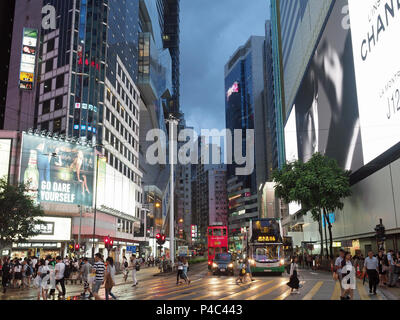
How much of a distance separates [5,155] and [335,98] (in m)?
39.2

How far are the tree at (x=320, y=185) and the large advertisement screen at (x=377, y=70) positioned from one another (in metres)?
5.08

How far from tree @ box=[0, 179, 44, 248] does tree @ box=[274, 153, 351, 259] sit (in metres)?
26.0

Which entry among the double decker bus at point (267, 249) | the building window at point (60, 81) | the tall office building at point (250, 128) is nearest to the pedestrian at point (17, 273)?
the double decker bus at point (267, 249)

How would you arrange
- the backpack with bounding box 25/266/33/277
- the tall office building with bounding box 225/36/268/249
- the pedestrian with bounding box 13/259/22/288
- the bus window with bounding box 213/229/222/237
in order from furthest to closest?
the tall office building with bounding box 225/36/268/249 → the bus window with bounding box 213/229/222/237 → the backpack with bounding box 25/266/33/277 → the pedestrian with bounding box 13/259/22/288

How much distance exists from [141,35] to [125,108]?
36558 millimetres

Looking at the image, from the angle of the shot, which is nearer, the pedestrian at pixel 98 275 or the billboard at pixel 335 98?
the pedestrian at pixel 98 275

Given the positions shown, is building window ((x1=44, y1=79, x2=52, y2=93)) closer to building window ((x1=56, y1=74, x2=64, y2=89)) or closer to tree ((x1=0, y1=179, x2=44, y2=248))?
building window ((x1=56, y1=74, x2=64, y2=89))

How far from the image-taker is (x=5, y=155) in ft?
159

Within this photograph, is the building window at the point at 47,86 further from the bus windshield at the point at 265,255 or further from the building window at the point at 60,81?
the bus windshield at the point at 265,255

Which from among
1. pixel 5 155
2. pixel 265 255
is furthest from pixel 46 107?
pixel 265 255

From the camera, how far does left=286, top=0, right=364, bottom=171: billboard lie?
40.4 metres

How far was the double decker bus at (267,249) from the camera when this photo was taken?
107 feet

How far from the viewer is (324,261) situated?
135 ft

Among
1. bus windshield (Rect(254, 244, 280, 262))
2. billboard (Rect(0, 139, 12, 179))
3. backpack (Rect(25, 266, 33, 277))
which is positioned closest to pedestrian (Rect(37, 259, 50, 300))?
backpack (Rect(25, 266, 33, 277))
